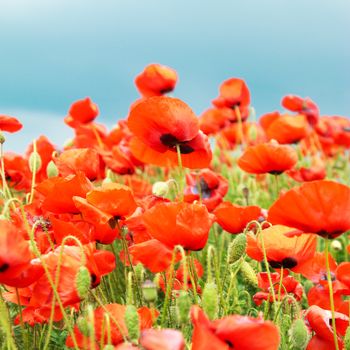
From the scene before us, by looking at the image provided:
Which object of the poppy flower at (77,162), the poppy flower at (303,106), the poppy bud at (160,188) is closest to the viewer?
the poppy bud at (160,188)

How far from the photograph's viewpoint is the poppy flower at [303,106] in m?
5.08

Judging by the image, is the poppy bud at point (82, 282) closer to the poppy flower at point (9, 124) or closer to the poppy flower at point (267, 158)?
the poppy flower at point (9, 124)

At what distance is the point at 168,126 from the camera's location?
2.07 metres

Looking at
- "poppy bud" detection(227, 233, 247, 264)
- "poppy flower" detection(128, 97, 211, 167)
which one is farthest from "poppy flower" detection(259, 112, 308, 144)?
"poppy bud" detection(227, 233, 247, 264)

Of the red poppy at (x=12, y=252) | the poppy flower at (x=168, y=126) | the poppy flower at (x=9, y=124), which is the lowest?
the red poppy at (x=12, y=252)

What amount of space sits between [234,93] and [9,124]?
7.49 feet

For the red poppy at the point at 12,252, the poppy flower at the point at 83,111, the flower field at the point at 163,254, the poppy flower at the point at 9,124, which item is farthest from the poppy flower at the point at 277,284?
the poppy flower at the point at 83,111

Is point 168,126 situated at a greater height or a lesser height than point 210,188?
greater

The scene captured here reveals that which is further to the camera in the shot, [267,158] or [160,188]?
[267,158]

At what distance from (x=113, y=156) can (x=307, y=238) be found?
179cm

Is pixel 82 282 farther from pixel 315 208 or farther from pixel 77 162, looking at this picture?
pixel 77 162

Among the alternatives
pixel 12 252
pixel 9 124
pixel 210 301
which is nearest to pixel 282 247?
pixel 210 301

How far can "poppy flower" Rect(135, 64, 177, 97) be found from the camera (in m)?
4.09

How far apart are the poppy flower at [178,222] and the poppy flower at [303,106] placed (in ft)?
11.8
